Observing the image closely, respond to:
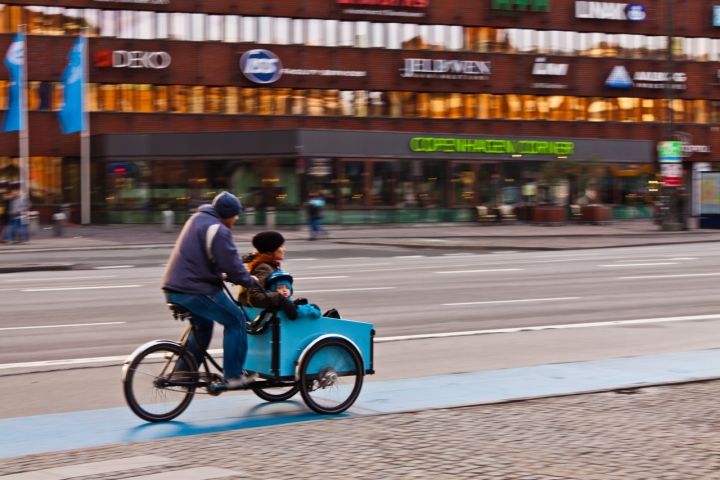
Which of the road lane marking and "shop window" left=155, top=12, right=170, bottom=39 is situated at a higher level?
"shop window" left=155, top=12, right=170, bottom=39

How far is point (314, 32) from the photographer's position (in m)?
51.6

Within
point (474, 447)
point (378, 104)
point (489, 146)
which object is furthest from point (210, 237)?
point (378, 104)

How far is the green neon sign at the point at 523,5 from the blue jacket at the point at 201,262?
1973 inches

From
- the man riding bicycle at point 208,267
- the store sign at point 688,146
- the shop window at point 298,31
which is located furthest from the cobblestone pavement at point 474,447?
the store sign at point 688,146

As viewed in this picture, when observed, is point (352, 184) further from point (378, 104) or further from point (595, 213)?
point (595, 213)

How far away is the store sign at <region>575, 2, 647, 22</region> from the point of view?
57.2m

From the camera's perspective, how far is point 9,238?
33500 millimetres

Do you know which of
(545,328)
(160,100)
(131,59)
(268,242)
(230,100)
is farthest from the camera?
(230,100)

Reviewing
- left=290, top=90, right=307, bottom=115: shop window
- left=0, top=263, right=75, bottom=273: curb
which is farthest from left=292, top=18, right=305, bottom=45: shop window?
left=0, top=263, right=75, bottom=273: curb

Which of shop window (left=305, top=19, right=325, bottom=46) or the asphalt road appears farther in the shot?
shop window (left=305, top=19, right=325, bottom=46)

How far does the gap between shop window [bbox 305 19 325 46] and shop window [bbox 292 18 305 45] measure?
264 millimetres

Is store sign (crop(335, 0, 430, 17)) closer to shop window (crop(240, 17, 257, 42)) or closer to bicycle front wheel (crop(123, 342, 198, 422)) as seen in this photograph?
shop window (crop(240, 17, 257, 42))

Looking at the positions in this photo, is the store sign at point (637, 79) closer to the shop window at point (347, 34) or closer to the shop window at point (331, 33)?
the shop window at point (347, 34)

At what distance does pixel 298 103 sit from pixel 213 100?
13.9 feet
